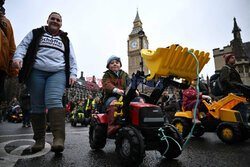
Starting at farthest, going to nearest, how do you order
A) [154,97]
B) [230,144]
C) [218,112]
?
[218,112] < [230,144] < [154,97]

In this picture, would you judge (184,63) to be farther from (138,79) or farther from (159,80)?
(138,79)

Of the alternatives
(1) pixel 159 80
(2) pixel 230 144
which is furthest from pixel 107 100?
(2) pixel 230 144

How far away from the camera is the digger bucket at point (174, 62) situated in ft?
4.70

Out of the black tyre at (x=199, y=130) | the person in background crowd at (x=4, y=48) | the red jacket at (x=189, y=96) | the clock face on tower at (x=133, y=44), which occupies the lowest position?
the black tyre at (x=199, y=130)

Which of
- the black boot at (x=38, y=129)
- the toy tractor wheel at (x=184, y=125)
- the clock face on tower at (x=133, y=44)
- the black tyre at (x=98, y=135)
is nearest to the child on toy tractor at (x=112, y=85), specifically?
the black tyre at (x=98, y=135)

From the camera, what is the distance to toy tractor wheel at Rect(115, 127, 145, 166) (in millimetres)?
1403

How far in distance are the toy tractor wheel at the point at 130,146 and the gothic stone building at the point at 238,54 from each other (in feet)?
108

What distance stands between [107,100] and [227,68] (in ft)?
9.62

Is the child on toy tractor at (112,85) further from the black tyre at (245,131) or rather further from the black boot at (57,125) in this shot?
the black tyre at (245,131)

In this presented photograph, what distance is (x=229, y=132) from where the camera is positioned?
10.2 feet

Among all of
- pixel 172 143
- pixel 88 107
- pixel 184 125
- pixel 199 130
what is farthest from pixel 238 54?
pixel 172 143

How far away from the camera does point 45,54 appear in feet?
7.25

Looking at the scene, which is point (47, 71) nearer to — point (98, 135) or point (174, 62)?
point (98, 135)

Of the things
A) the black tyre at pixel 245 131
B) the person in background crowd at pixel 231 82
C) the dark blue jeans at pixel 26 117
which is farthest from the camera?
the dark blue jeans at pixel 26 117
